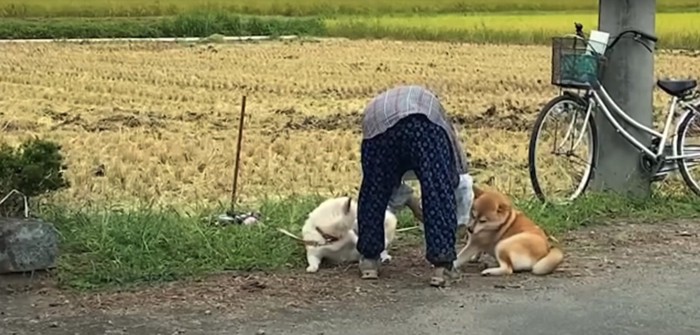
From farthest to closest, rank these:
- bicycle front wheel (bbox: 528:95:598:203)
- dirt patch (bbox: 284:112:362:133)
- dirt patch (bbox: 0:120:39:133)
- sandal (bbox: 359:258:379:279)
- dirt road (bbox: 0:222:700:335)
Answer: dirt patch (bbox: 284:112:362:133) < dirt patch (bbox: 0:120:39:133) < bicycle front wheel (bbox: 528:95:598:203) < sandal (bbox: 359:258:379:279) < dirt road (bbox: 0:222:700:335)

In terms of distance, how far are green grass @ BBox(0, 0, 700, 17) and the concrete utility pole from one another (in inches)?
1321

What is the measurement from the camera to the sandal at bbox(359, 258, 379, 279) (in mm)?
5902

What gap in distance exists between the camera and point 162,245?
20.2 feet

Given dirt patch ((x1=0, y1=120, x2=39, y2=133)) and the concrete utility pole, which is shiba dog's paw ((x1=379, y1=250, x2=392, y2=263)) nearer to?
the concrete utility pole

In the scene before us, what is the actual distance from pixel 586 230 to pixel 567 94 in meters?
0.98

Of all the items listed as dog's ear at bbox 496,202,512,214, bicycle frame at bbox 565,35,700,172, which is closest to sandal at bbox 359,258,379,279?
dog's ear at bbox 496,202,512,214

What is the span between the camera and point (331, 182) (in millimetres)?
9445

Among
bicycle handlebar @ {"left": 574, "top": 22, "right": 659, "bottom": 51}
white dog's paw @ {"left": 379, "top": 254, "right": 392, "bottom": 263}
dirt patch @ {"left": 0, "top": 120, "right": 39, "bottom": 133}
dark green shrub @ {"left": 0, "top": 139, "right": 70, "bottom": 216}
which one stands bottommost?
white dog's paw @ {"left": 379, "top": 254, "right": 392, "bottom": 263}

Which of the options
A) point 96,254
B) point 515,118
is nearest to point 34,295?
point 96,254

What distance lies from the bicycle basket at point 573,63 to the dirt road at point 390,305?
1672 millimetres

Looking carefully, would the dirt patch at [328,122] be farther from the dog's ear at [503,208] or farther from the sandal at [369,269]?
the sandal at [369,269]

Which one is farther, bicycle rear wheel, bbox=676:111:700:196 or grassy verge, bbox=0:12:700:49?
grassy verge, bbox=0:12:700:49

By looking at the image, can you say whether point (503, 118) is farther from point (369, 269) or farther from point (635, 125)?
point (369, 269)

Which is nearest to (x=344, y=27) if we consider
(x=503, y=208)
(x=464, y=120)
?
(x=464, y=120)
